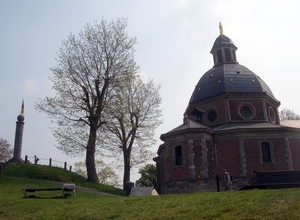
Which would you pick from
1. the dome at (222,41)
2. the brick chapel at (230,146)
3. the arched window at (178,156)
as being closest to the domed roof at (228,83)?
the brick chapel at (230,146)

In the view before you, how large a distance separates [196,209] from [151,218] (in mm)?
1496

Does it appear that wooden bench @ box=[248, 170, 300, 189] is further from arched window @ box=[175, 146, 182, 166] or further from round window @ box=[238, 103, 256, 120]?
round window @ box=[238, 103, 256, 120]

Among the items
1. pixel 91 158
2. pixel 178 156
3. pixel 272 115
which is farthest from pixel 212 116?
pixel 91 158

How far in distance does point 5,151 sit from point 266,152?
42283 mm

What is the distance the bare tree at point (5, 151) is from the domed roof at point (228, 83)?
3453 cm

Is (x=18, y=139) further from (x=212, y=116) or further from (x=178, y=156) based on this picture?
(x=212, y=116)

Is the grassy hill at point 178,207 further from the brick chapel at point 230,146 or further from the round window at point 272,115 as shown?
the round window at point 272,115

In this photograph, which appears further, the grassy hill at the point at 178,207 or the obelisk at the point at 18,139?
the obelisk at the point at 18,139

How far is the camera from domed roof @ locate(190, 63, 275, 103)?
2883cm

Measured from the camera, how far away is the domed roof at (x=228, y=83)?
28828mm

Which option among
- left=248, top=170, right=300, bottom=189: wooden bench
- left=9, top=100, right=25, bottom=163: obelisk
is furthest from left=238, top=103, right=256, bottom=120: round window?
left=9, top=100, right=25, bottom=163: obelisk

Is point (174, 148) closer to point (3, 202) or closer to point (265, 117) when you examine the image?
Answer: point (265, 117)

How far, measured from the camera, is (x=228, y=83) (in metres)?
29.3

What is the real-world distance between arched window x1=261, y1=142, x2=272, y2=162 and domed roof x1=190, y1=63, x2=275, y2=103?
5988mm
